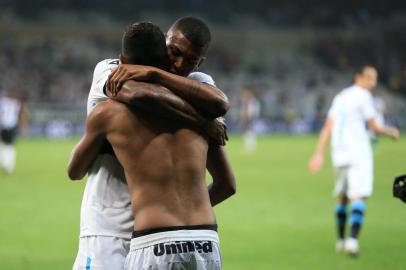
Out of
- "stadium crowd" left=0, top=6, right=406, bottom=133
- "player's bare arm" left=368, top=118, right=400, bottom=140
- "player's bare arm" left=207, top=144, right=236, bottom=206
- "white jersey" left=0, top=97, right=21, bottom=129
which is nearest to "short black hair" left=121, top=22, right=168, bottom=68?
"player's bare arm" left=207, top=144, right=236, bottom=206

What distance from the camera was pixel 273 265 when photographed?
966 cm

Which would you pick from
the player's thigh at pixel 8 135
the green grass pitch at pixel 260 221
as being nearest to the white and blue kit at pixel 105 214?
the green grass pitch at pixel 260 221

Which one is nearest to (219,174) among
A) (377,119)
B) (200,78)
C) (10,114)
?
(200,78)

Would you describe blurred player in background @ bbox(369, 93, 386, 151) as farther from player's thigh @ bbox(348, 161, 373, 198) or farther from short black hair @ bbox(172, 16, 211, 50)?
short black hair @ bbox(172, 16, 211, 50)

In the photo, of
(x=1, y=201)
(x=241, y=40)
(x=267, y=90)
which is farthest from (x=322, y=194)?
(x=241, y=40)

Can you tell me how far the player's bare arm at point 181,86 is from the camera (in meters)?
3.98

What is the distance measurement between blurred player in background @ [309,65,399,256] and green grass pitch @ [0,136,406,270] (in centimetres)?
69

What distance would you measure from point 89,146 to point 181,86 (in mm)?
599

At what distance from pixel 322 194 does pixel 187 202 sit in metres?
13.6

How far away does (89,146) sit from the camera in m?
4.14

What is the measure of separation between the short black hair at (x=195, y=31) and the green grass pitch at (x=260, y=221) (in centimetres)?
569

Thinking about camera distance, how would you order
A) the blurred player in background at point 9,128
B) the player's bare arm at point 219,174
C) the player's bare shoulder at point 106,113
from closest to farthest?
the player's bare shoulder at point 106,113, the player's bare arm at point 219,174, the blurred player in background at point 9,128

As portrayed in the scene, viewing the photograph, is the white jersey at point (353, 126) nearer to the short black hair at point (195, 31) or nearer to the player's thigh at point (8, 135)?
the short black hair at point (195, 31)

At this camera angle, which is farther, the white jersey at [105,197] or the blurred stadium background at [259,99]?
the blurred stadium background at [259,99]
